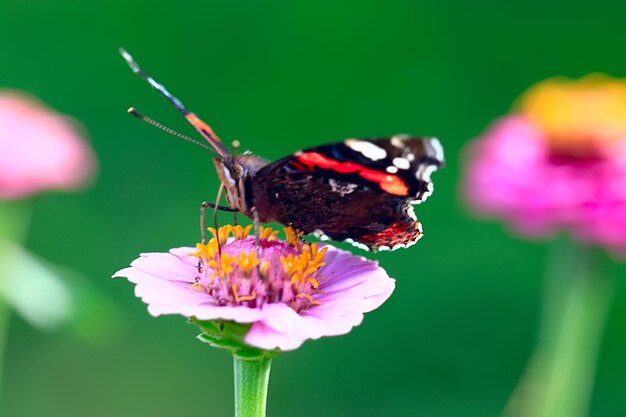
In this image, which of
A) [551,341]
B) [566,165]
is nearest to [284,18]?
[566,165]

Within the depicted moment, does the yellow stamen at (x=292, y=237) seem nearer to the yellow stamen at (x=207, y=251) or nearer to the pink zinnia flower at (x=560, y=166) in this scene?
the yellow stamen at (x=207, y=251)

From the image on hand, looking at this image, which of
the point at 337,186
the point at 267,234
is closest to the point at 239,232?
the point at 267,234

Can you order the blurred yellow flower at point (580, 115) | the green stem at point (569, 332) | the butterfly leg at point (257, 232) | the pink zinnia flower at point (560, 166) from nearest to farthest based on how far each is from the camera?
the butterfly leg at point (257, 232), the green stem at point (569, 332), the pink zinnia flower at point (560, 166), the blurred yellow flower at point (580, 115)

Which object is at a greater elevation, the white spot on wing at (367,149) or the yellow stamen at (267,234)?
the white spot on wing at (367,149)

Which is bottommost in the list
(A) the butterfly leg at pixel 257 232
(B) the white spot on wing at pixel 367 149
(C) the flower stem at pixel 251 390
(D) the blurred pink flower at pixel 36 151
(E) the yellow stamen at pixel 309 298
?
(C) the flower stem at pixel 251 390

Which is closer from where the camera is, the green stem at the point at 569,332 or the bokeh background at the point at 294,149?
the green stem at the point at 569,332

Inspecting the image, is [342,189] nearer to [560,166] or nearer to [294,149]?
[560,166]

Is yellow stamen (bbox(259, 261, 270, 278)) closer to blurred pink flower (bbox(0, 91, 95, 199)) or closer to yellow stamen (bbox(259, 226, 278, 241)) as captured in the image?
yellow stamen (bbox(259, 226, 278, 241))

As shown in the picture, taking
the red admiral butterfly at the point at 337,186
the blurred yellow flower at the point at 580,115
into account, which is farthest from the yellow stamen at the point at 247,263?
the blurred yellow flower at the point at 580,115
